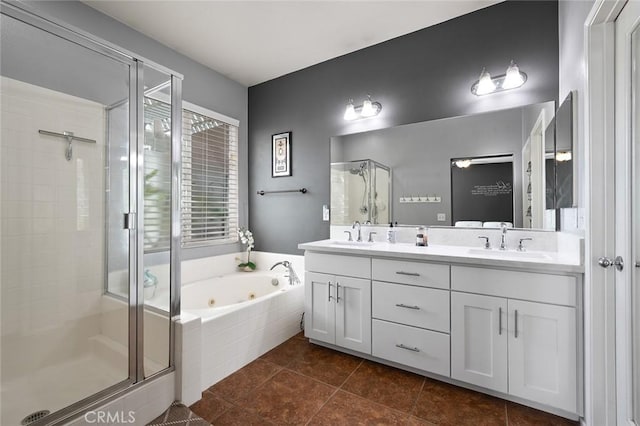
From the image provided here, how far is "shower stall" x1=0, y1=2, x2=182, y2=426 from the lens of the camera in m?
1.60

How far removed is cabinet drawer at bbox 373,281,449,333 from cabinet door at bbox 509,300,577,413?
0.36m

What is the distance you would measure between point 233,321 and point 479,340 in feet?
5.09

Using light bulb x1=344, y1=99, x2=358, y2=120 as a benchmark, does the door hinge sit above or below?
below

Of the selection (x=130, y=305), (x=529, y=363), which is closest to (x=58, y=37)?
(x=130, y=305)

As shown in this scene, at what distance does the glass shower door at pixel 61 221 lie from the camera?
1.59 meters

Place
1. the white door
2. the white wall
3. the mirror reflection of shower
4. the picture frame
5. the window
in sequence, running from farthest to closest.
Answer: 1. the picture frame
2. the window
3. the mirror reflection of shower
4. the white wall
5. the white door

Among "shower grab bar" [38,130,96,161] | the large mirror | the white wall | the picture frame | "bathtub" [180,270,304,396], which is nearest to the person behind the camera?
the white wall

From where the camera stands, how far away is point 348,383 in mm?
1858

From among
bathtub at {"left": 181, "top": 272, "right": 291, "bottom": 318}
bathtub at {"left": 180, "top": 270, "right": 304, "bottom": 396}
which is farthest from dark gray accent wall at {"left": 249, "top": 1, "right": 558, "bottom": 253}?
bathtub at {"left": 180, "top": 270, "right": 304, "bottom": 396}

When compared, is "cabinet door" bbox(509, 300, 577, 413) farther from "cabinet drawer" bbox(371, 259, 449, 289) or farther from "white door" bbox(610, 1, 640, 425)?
"cabinet drawer" bbox(371, 259, 449, 289)

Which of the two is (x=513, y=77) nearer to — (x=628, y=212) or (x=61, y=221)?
(x=628, y=212)

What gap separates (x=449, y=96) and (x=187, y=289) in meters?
2.82

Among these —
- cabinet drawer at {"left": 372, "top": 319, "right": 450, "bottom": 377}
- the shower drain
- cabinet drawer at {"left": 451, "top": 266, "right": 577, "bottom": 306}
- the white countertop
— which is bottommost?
the shower drain

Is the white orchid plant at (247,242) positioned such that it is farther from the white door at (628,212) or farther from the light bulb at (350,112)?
the white door at (628,212)
